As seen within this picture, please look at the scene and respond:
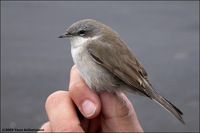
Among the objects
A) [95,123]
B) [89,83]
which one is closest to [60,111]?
[89,83]

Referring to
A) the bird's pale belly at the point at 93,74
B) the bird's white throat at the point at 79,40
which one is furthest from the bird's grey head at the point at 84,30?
the bird's pale belly at the point at 93,74

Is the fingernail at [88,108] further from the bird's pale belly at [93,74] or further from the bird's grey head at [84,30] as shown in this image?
the bird's grey head at [84,30]

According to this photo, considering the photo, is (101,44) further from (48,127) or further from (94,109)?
(48,127)

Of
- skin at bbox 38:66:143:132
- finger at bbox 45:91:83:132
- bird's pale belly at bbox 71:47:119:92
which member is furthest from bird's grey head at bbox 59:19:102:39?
finger at bbox 45:91:83:132

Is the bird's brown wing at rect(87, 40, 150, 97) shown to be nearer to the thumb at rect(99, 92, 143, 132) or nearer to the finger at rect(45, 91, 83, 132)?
the thumb at rect(99, 92, 143, 132)

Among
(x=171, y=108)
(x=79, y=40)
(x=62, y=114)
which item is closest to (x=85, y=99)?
(x=62, y=114)

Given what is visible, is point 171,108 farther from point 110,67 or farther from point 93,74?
point 93,74
